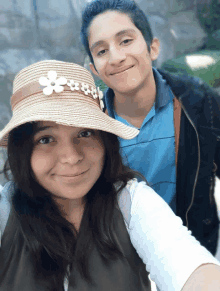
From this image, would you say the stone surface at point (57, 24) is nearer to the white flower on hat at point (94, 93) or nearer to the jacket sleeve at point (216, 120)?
the jacket sleeve at point (216, 120)

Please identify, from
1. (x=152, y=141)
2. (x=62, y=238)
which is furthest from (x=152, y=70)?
(x=62, y=238)

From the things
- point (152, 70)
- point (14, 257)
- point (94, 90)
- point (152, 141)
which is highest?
point (152, 70)

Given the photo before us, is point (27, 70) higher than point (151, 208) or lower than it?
higher

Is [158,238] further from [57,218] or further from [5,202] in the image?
[5,202]

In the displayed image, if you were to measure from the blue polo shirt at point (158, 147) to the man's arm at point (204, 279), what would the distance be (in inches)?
21.8

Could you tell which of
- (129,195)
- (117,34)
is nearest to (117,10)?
(117,34)

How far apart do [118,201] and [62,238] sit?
0.64ft

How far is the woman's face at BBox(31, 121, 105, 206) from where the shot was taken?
1.95 feet

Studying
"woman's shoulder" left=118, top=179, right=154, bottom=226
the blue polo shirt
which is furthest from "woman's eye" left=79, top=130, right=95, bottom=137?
the blue polo shirt

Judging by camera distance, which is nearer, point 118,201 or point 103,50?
point 118,201

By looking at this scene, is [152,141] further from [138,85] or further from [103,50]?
[103,50]

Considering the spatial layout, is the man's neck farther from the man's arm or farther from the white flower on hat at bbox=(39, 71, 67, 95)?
the man's arm

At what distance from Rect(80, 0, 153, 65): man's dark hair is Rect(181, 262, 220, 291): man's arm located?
913mm

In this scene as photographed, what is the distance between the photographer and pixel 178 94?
1028mm
